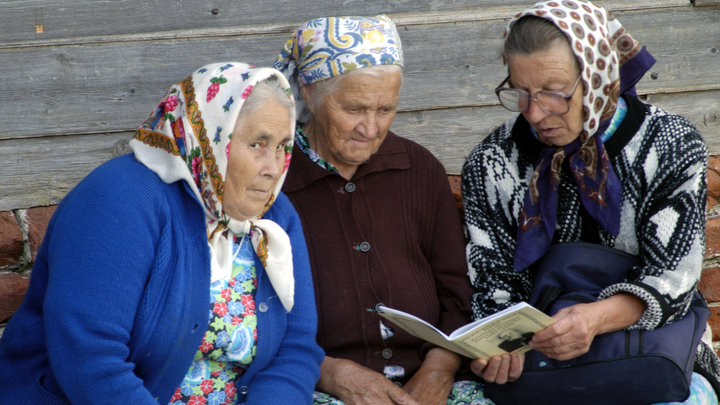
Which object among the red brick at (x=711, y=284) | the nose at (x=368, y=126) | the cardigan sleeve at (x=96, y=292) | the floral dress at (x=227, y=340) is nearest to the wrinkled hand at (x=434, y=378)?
the floral dress at (x=227, y=340)

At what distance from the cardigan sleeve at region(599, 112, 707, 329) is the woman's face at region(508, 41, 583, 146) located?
0.27 meters

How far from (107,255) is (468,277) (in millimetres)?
1406

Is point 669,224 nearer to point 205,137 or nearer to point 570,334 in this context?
point 570,334

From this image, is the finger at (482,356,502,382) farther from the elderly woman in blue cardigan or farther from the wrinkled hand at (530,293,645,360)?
the elderly woman in blue cardigan

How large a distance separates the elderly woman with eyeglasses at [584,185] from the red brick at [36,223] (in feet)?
5.39

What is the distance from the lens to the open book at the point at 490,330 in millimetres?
2531

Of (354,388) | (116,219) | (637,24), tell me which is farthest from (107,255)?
(637,24)

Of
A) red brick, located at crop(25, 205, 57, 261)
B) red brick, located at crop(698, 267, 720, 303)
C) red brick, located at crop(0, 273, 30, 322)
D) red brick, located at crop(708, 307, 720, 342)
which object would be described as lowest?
red brick, located at crop(708, 307, 720, 342)

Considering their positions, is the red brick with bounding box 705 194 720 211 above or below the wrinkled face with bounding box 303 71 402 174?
below

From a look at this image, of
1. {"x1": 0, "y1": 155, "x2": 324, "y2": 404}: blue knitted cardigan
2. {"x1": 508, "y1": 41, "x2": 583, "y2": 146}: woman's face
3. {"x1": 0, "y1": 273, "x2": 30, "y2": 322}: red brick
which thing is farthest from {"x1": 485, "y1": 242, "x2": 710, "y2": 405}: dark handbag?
{"x1": 0, "y1": 273, "x2": 30, "y2": 322}: red brick

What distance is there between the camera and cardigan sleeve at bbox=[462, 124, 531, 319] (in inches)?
121

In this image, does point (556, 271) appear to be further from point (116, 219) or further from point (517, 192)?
point (116, 219)

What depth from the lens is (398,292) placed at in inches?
120

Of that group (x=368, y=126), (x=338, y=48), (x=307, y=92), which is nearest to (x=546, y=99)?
(x=368, y=126)
